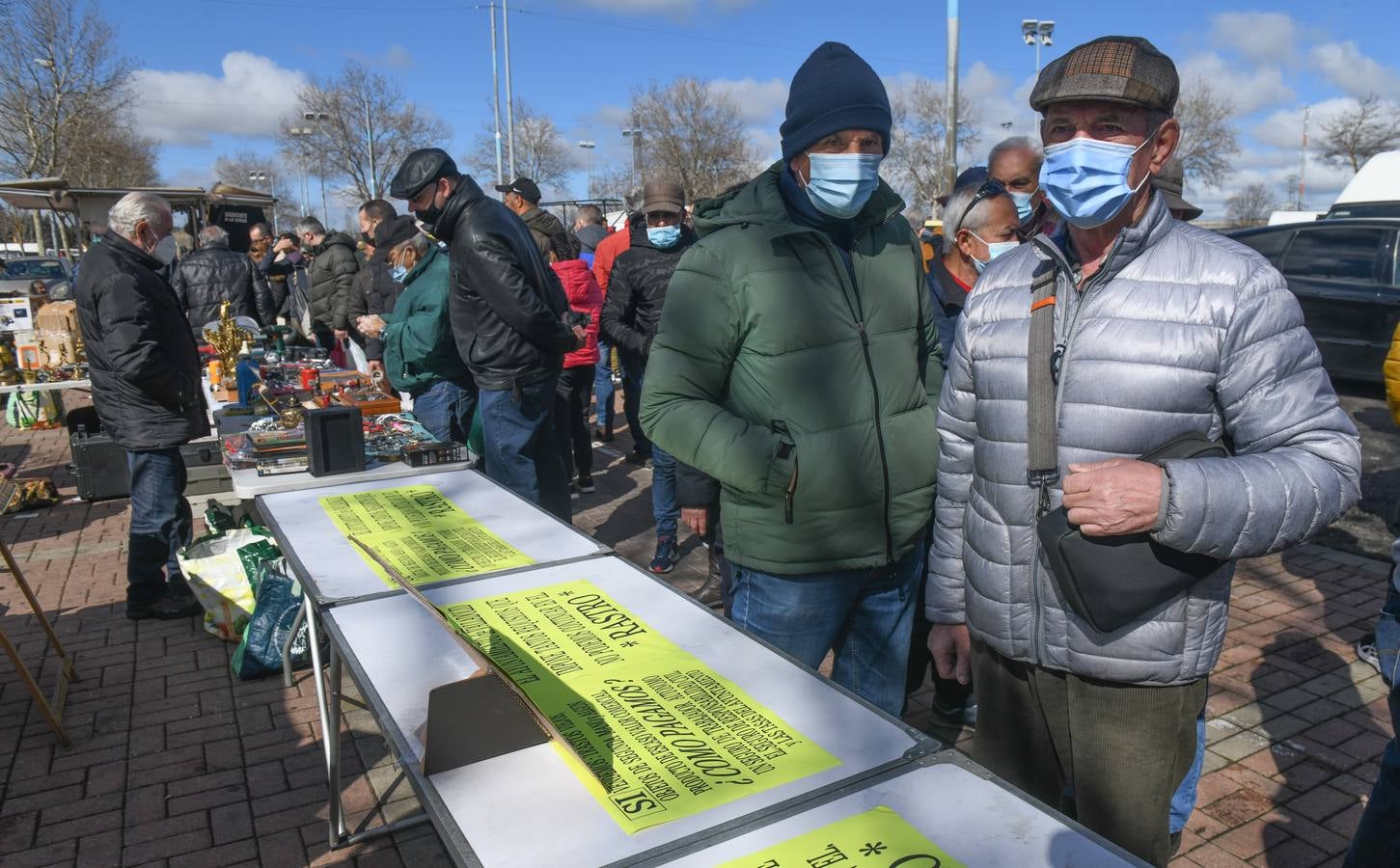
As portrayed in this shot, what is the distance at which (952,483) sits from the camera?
209 cm

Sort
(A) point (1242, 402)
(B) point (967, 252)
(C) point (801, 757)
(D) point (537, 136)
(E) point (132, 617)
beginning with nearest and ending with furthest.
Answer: (C) point (801, 757), (A) point (1242, 402), (B) point (967, 252), (E) point (132, 617), (D) point (537, 136)

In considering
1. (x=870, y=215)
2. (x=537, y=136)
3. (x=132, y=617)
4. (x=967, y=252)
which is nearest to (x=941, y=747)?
(x=870, y=215)

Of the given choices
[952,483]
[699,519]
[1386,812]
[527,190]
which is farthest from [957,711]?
[527,190]

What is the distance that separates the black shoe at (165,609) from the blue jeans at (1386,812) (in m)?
4.80

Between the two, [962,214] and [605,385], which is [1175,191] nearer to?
[962,214]

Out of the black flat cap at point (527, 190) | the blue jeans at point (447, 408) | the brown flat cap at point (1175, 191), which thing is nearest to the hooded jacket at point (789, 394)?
the brown flat cap at point (1175, 191)

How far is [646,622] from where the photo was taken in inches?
79.0

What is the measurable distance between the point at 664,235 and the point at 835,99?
11.7 feet

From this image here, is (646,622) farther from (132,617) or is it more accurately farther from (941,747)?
(132,617)

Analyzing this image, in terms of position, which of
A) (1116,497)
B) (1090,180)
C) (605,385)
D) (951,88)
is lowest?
(605,385)

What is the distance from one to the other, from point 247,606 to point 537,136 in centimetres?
A: 5133

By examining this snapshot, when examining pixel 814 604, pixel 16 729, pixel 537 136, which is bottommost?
pixel 16 729

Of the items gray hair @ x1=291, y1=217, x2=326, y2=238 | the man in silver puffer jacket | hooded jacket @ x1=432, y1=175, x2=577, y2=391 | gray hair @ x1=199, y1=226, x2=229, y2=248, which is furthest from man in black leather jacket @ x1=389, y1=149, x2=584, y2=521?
gray hair @ x1=291, y1=217, x2=326, y2=238

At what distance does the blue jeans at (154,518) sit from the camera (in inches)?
181
